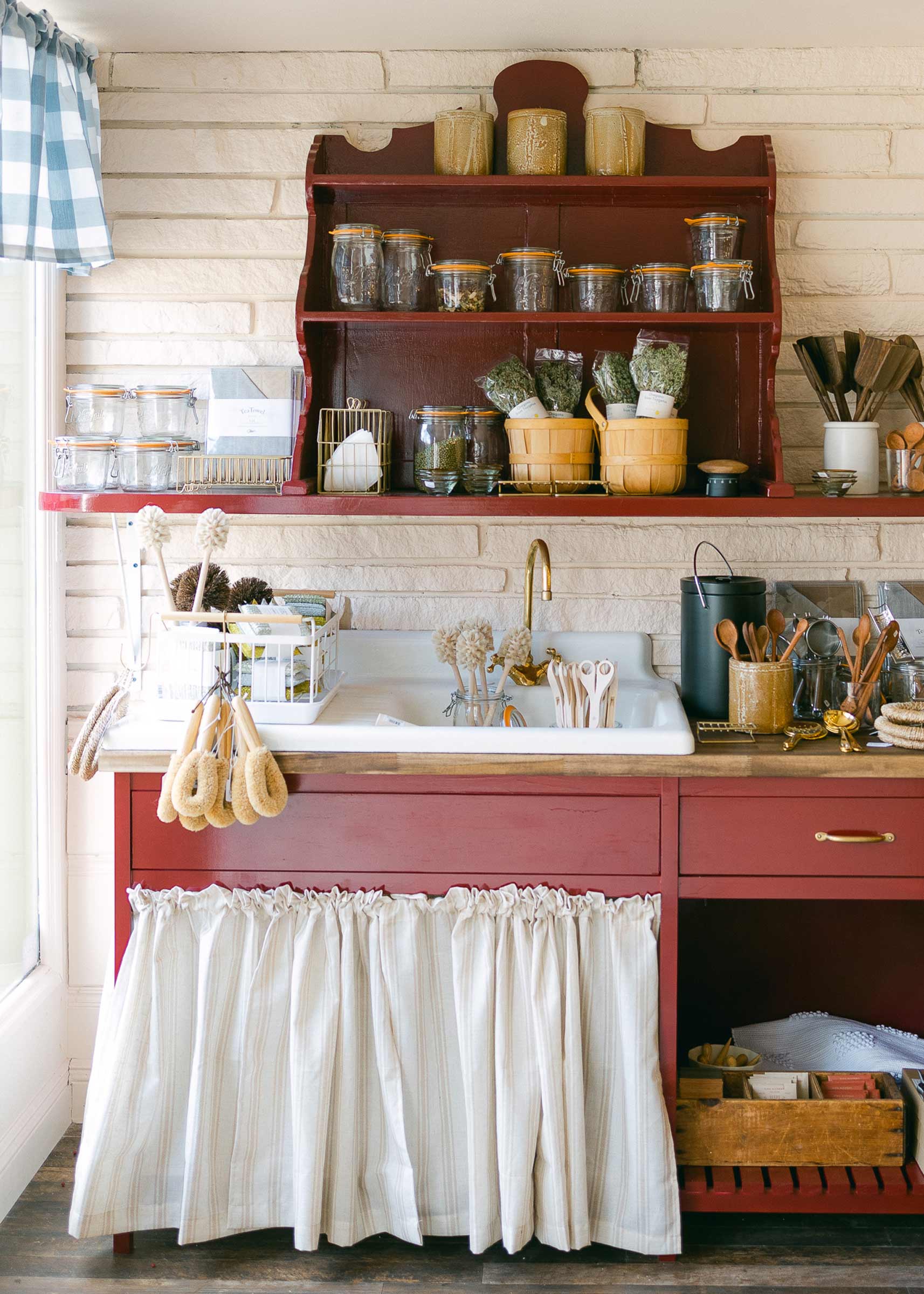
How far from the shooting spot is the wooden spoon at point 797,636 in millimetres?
2150

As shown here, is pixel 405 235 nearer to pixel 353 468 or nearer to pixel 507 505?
pixel 353 468

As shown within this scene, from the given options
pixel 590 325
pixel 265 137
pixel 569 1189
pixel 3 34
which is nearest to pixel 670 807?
pixel 569 1189

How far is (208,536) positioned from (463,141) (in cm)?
94

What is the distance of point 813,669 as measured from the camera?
88.7 inches

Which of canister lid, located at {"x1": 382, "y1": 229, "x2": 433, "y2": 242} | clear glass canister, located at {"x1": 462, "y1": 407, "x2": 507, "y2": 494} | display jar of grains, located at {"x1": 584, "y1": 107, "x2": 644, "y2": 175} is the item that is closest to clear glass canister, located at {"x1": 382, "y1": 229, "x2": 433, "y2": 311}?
canister lid, located at {"x1": 382, "y1": 229, "x2": 433, "y2": 242}

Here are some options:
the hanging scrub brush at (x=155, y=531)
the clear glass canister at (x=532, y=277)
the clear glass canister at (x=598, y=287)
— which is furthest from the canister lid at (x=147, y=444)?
the clear glass canister at (x=598, y=287)

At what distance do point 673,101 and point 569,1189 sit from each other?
209 cm

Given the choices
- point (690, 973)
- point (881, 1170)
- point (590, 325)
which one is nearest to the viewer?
point (881, 1170)

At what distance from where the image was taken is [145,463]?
2.26 meters

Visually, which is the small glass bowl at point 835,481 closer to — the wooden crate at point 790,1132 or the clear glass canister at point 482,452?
the clear glass canister at point 482,452

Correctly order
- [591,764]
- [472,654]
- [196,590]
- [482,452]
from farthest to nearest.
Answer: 1. [482,452]
2. [472,654]
3. [196,590]
4. [591,764]

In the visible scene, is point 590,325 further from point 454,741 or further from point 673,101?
point 454,741

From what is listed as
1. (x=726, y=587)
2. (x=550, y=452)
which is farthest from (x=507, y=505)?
(x=726, y=587)

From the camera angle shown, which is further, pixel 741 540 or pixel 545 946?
pixel 741 540
